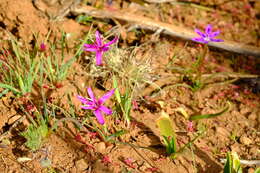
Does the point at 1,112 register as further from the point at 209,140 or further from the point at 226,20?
the point at 226,20

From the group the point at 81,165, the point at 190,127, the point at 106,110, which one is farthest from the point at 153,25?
the point at 81,165

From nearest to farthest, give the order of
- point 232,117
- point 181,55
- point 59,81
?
point 59,81 → point 232,117 → point 181,55

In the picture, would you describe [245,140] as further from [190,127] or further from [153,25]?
[153,25]

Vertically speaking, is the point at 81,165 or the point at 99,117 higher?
the point at 99,117

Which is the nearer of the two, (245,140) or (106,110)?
(106,110)

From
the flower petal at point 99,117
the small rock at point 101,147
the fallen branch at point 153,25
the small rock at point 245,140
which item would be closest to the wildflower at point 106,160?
the small rock at point 101,147

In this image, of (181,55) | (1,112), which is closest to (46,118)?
(1,112)

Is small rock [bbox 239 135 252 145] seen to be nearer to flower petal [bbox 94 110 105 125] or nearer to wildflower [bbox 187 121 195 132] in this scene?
wildflower [bbox 187 121 195 132]

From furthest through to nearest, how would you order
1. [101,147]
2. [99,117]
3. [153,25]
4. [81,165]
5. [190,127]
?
[153,25] → [190,127] → [101,147] → [81,165] → [99,117]

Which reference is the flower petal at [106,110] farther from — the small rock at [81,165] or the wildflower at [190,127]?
the wildflower at [190,127]
